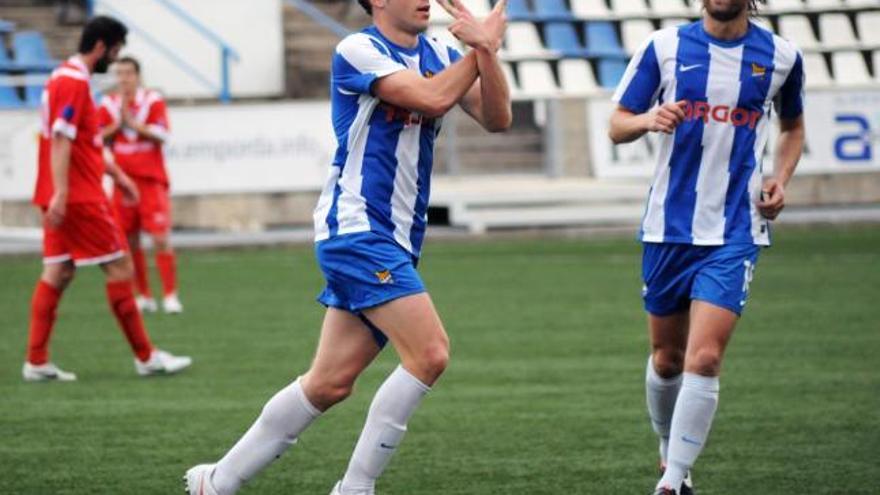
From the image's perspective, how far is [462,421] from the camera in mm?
9633

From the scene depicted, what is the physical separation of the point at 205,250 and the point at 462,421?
1304cm

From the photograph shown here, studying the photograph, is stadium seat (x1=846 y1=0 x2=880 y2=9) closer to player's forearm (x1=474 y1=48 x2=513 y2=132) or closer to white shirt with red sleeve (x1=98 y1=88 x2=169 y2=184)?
white shirt with red sleeve (x1=98 y1=88 x2=169 y2=184)

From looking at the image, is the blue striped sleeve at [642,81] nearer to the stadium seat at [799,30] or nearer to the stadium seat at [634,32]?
the stadium seat at [634,32]

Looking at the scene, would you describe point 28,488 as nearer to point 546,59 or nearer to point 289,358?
point 289,358

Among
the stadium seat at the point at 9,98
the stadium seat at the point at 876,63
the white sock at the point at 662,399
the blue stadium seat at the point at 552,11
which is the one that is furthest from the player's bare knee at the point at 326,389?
the stadium seat at the point at 876,63

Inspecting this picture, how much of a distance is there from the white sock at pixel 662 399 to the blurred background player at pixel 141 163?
8490 mm

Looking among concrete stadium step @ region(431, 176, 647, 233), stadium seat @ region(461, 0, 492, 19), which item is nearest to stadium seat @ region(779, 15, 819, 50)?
stadium seat @ region(461, 0, 492, 19)

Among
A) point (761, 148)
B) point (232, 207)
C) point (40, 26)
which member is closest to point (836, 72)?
point (232, 207)

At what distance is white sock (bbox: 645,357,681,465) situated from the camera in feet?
24.8

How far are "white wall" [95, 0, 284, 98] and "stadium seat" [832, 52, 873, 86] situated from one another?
8.44 meters

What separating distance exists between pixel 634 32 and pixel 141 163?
13366 mm

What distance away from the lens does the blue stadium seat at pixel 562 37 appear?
Answer: 91.5 ft

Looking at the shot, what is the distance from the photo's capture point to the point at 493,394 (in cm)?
1061

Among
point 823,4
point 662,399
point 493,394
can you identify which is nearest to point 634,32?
point 823,4
